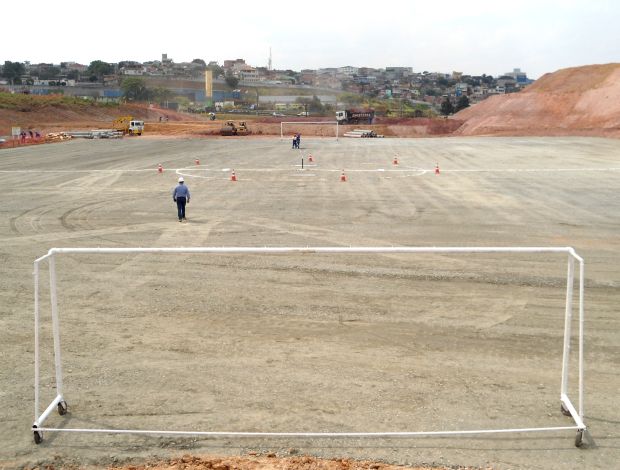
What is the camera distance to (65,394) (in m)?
8.30

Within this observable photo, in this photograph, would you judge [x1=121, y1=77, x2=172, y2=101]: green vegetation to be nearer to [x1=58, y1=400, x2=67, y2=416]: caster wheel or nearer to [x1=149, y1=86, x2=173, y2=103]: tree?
[x1=149, y1=86, x2=173, y2=103]: tree

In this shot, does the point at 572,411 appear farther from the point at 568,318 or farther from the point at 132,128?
the point at 132,128

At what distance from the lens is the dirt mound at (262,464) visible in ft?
21.7

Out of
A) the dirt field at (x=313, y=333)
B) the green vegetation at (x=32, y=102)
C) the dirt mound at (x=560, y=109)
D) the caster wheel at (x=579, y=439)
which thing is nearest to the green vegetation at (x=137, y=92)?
the green vegetation at (x=32, y=102)

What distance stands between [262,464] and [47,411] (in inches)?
114

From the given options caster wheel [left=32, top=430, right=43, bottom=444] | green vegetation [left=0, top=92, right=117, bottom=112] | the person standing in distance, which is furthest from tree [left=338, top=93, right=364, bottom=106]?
caster wheel [left=32, top=430, right=43, bottom=444]

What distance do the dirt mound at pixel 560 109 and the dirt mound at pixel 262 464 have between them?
224 feet

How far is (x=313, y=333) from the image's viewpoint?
1030 cm

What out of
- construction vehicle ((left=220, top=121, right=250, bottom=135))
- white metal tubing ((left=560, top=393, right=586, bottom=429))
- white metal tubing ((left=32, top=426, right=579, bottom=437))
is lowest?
white metal tubing ((left=32, top=426, right=579, bottom=437))

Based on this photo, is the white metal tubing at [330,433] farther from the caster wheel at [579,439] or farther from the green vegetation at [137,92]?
the green vegetation at [137,92]

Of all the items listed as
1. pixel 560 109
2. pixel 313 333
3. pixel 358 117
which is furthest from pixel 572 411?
pixel 358 117

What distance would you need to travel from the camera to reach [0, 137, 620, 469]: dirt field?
721cm

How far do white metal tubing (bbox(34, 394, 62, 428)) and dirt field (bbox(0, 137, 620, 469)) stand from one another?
22cm

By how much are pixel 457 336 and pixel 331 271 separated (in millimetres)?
4590
